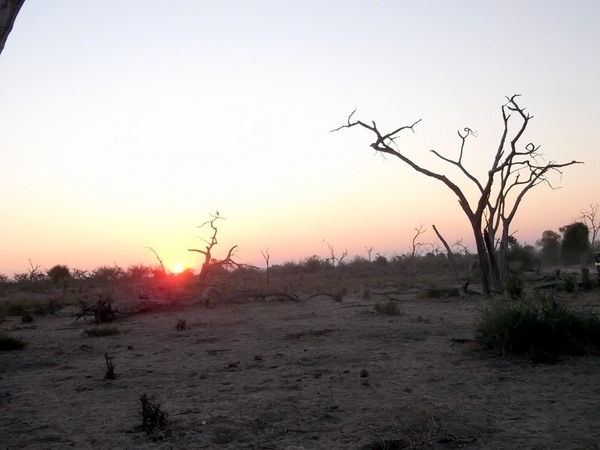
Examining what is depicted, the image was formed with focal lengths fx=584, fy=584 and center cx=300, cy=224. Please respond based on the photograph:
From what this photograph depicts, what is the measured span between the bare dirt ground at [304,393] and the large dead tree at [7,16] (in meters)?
3.67

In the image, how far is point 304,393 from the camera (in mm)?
6922

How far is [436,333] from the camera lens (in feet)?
37.1

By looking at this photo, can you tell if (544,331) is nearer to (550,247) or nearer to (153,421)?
(153,421)

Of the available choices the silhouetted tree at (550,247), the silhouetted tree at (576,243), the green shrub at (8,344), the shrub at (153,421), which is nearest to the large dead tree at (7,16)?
the shrub at (153,421)

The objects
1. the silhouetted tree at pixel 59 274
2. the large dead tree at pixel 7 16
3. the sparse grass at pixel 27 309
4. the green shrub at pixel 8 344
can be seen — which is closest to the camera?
the large dead tree at pixel 7 16

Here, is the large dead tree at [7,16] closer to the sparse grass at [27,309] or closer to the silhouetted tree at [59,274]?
the sparse grass at [27,309]

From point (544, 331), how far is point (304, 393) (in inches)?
151

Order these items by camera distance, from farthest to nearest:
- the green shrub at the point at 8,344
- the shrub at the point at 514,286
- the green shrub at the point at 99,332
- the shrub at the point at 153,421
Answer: the shrub at the point at 514,286, the green shrub at the point at 99,332, the green shrub at the point at 8,344, the shrub at the point at 153,421

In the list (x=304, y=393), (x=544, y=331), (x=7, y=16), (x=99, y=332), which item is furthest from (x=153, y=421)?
(x=99, y=332)

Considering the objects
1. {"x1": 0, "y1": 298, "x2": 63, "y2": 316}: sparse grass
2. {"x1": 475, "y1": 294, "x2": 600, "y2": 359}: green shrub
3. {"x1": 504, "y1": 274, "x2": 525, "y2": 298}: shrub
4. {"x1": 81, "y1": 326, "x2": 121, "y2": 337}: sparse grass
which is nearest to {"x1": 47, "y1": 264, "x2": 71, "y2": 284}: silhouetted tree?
{"x1": 0, "y1": 298, "x2": 63, "y2": 316}: sparse grass

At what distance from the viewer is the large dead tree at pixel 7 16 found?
16.0ft

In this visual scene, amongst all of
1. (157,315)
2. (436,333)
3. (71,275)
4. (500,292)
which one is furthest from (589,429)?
(71,275)

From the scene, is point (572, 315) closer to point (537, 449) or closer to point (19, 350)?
point (537, 449)

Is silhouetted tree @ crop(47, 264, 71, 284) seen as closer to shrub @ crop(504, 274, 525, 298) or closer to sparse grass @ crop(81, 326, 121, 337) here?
sparse grass @ crop(81, 326, 121, 337)
